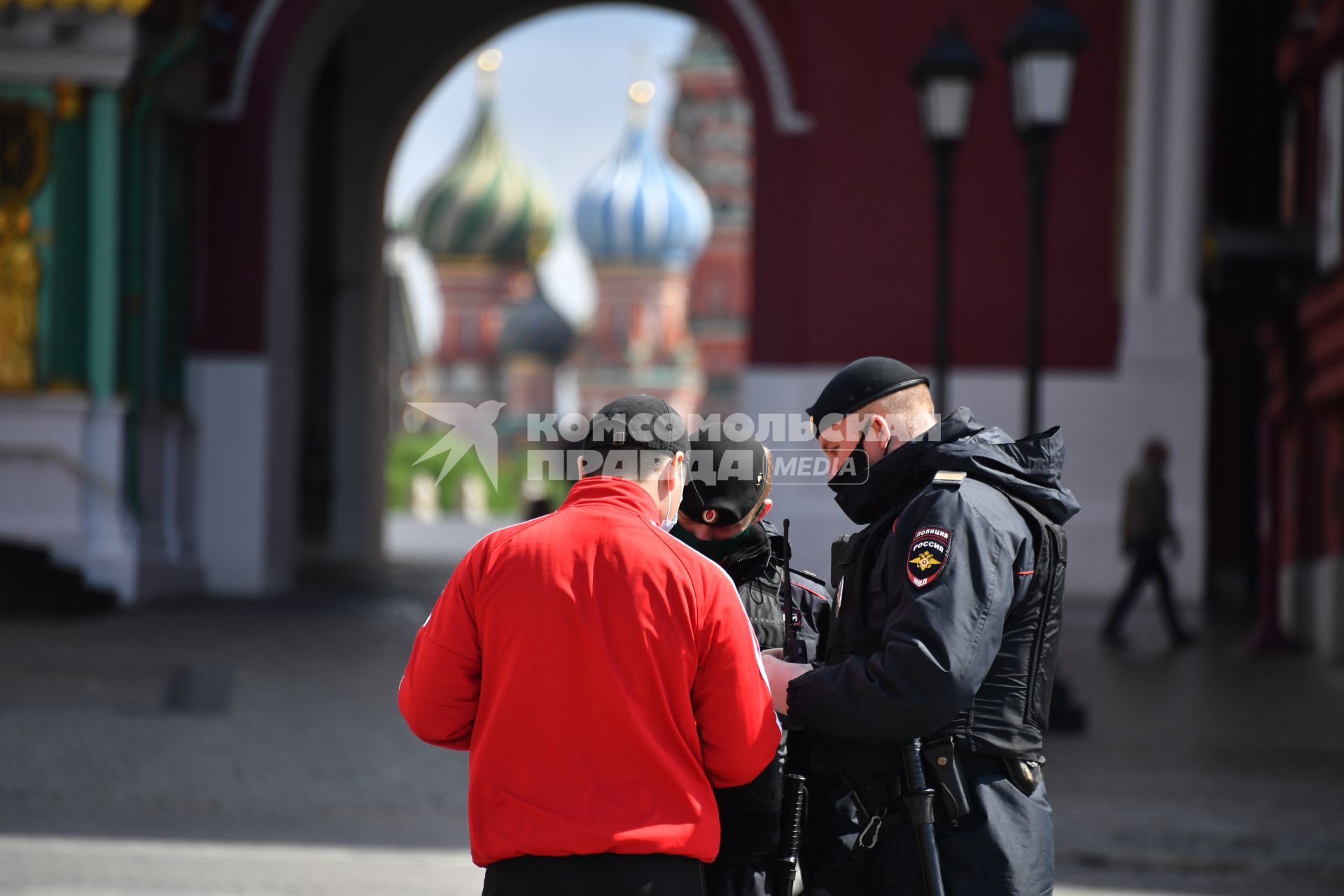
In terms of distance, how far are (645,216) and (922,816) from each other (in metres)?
66.5

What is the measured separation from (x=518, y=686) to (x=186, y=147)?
48.5 ft

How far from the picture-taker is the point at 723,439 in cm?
411

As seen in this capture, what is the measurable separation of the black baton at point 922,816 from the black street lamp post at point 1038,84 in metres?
6.91

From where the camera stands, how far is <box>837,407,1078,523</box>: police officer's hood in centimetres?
367

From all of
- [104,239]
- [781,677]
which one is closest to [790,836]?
[781,677]

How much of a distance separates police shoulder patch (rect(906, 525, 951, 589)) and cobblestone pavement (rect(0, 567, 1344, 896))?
3365 mm

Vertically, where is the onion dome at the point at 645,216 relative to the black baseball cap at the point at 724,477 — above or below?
above

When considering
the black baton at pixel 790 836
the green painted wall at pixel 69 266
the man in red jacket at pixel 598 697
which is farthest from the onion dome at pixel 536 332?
the man in red jacket at pixel 598 697

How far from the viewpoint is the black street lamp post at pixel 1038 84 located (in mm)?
10445

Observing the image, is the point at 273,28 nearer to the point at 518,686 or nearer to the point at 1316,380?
the point at 1316,380

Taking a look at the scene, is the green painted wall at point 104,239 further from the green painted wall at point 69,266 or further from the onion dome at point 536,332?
the onion dome at point 536,332

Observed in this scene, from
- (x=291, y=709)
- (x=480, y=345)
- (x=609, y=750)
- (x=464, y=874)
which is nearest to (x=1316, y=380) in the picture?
(x=291, y=709)

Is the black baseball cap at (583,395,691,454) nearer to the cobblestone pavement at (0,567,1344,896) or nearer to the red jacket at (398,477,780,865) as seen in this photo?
the red jacket at (398,477,780,865)

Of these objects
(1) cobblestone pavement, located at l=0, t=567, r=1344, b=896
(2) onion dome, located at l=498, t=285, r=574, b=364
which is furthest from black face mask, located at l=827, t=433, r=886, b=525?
(2) onion dome, located at l=498, t=285, r=574, b=364
